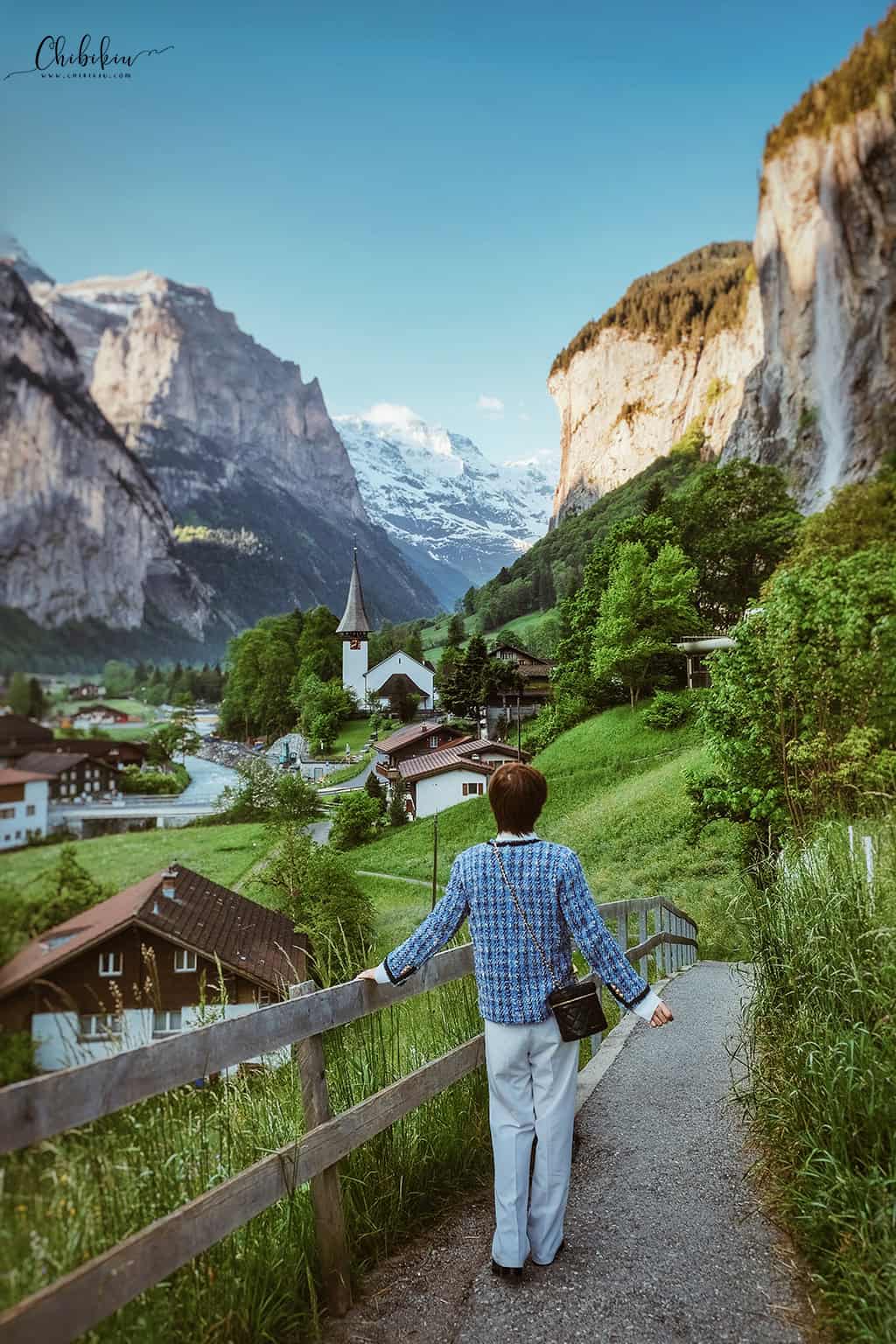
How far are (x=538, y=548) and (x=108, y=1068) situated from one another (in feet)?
18.5

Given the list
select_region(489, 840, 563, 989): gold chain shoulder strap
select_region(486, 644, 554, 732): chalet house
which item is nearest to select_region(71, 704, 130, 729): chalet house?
select_region(489, 840, 563, 989): gold chain shoulder strap

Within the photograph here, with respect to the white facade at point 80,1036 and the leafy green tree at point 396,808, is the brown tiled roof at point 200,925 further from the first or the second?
the leafy green tree at point 396,808

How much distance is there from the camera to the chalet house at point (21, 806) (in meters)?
1.99

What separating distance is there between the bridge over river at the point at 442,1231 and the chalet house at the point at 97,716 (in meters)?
0.83

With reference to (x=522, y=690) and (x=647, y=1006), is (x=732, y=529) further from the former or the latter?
(x=647, y=1006)

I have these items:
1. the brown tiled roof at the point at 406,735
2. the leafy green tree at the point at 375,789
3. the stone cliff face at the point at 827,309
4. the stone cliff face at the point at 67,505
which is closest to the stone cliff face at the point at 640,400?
the stone cliff face at the point at 827,309

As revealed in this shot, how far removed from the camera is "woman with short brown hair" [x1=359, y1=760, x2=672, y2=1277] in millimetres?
2332

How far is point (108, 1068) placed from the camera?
1598 millimetres

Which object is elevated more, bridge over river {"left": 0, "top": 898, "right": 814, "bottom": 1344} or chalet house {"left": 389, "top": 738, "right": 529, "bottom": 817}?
chalet house {"left": 389, "top": 738, "right": 529, "bottom": 817}

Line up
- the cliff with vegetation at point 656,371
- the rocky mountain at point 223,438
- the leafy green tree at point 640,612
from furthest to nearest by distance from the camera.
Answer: the cliff with vegetation at point 656,371 < the leafy green tree at point 640,612 < the rocky mountain at point 223,438

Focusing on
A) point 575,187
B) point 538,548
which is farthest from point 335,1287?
point 575,187

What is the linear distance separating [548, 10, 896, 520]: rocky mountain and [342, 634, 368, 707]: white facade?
3038mm

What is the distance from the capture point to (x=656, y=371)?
7715 millimetres

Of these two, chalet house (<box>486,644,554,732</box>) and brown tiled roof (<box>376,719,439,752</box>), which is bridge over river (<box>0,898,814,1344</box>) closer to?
brown tiled roof (<box>376,719,439,752</box>)
